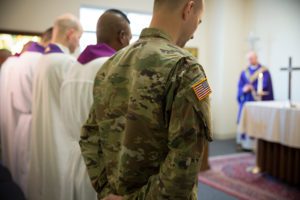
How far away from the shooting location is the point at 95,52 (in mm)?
1732

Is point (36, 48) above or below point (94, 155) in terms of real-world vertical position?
above

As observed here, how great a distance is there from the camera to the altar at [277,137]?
11.8 feet

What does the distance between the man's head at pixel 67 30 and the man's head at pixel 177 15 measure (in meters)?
1.55

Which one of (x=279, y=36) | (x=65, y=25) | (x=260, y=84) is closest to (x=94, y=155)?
(x=65, y=25)

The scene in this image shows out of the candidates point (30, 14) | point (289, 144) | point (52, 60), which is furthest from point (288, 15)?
point (52, 60)

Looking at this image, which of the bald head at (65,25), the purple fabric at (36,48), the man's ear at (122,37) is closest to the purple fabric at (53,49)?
the bald head at (65,25)

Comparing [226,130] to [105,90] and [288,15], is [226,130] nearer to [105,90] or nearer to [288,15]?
[288,15]

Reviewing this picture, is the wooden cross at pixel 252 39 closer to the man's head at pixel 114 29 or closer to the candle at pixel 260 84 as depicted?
the candle at pixel 260 84

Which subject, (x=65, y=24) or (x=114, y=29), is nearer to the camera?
(x=114, y=29)

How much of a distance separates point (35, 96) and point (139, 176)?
67.1 inches

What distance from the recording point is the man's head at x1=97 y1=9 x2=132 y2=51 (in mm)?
1607

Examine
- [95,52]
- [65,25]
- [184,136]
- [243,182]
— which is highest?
[65,25]

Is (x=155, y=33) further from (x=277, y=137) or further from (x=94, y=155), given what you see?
(x=277, y=137)

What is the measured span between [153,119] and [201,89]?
0.18 metres
